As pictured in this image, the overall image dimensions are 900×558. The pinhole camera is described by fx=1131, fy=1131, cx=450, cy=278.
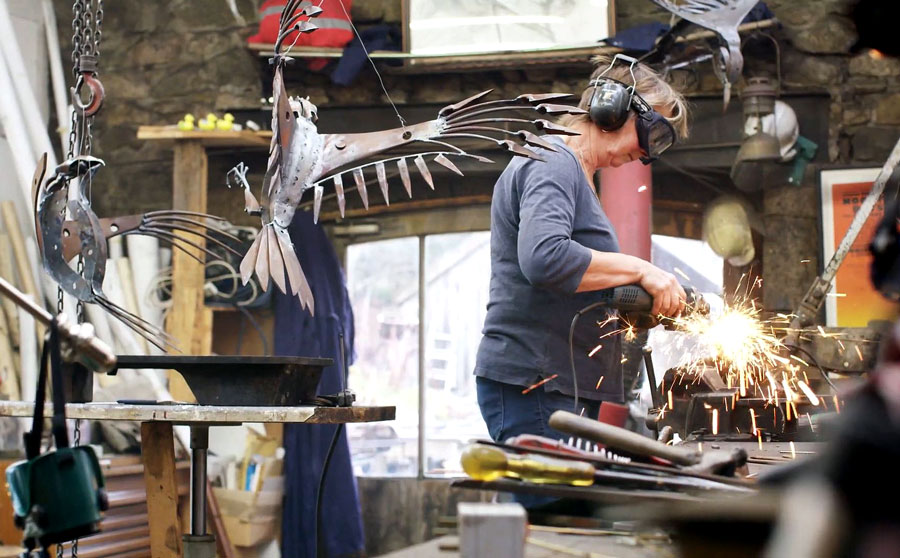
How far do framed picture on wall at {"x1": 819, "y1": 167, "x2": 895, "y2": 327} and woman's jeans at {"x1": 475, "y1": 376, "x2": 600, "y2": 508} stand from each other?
10.9 ft

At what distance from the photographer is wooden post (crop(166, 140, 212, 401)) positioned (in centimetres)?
613

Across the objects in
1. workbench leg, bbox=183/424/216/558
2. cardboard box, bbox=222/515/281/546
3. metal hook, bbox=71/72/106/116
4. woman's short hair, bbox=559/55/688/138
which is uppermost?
metal hook, bbox=71/72/106/116

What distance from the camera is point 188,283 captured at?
616cm

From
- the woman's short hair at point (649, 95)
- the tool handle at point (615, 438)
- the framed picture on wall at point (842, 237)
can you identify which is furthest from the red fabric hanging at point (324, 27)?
the tool handle at point (615, 438)

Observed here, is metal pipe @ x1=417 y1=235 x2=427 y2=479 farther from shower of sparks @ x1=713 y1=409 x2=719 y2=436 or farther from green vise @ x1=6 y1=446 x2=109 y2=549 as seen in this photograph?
green vise @ x1=6 y1=446 x2=109 y2=549

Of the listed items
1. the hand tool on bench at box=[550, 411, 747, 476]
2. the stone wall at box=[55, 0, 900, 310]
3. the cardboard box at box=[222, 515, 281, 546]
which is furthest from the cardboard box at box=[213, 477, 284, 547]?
the hand tool on bench at box=[550, 411, 747, 476]

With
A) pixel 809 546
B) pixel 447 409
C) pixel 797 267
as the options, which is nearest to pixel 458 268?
pixel 447 409

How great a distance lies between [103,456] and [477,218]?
8.44 ft

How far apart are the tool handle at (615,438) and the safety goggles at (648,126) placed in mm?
1715

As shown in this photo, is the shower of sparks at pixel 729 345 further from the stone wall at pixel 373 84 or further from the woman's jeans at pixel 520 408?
the stone wall at pixel 373 84

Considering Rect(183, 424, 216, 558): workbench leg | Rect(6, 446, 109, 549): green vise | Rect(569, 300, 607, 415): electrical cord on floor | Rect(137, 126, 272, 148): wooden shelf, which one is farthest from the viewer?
Rect(137, 126, 272, 148): wooden shelf

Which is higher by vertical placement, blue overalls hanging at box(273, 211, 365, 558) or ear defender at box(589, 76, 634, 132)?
ear defender at box(589, 76, 634, 132)

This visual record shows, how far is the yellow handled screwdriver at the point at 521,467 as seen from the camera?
1.58 metres

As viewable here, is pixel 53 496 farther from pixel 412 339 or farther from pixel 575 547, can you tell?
pixel 412 339
